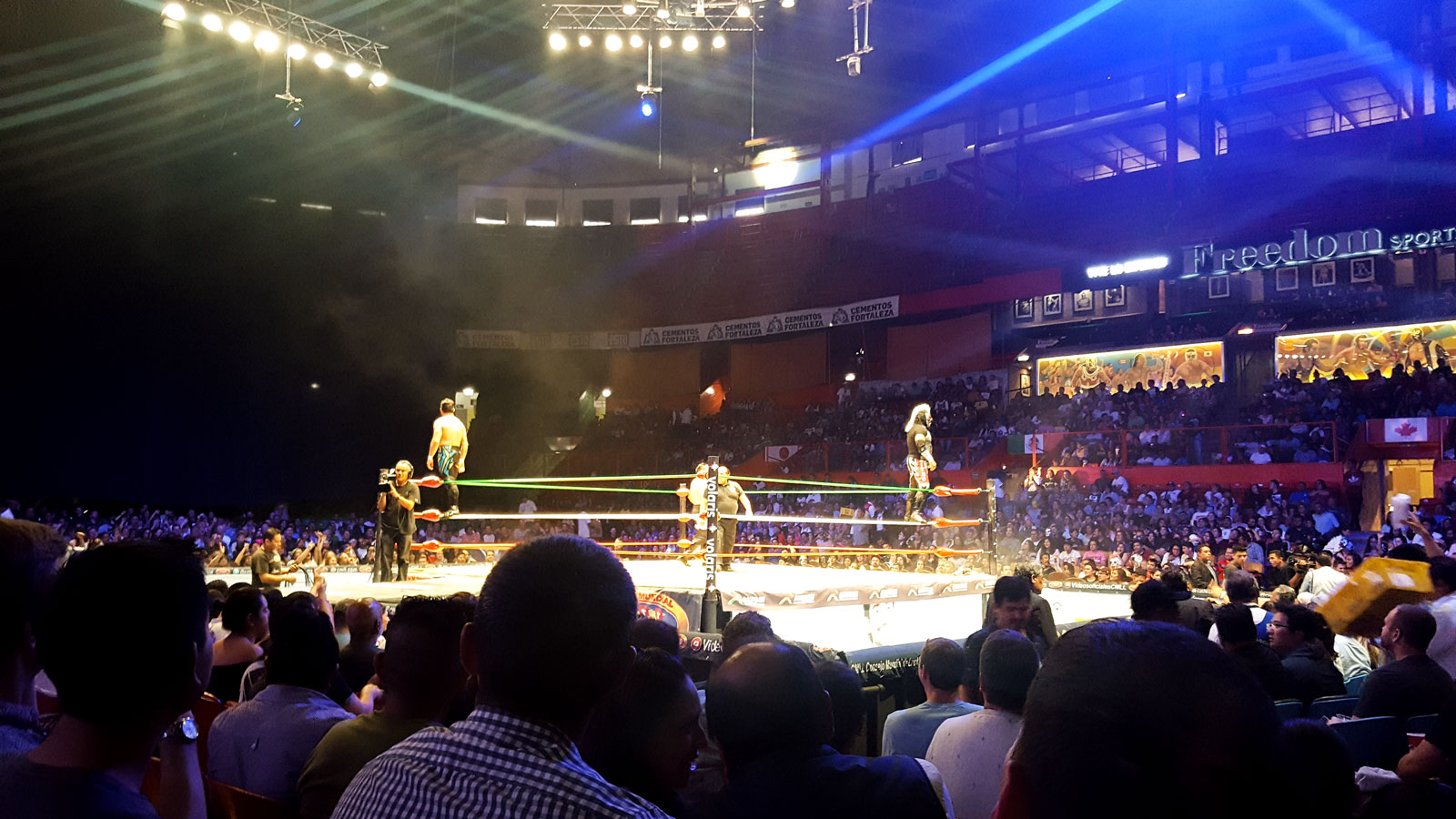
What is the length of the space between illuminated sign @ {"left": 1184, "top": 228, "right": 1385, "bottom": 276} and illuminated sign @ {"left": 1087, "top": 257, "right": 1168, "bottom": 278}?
1.58 feet

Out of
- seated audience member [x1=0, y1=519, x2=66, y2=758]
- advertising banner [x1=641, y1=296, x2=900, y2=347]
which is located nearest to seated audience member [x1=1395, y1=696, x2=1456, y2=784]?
seated audience member [x1=0, y1=519, x2=66, y2=758]

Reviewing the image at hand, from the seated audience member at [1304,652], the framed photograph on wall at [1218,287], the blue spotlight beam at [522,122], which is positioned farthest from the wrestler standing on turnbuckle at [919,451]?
the framed photograph on wall at [1218,287]

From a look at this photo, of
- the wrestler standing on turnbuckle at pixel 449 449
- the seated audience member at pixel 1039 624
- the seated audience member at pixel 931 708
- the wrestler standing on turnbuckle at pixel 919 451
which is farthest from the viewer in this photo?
the wrestler standing on turnbuckle at pixel 919 451

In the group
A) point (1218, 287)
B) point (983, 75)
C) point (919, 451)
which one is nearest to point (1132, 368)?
point (1218, 287)

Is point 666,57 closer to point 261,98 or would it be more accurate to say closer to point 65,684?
point 261,98

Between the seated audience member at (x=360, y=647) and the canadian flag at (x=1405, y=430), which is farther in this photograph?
the canadian flag at (x=1405, y=430)

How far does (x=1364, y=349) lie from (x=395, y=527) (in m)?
19.2

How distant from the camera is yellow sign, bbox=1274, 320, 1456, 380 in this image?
17.5 metres

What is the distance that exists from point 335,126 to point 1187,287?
60.1 ft

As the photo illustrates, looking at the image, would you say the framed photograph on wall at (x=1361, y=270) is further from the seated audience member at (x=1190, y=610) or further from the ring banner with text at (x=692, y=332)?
the seated audience member at (x=1190, y=610)

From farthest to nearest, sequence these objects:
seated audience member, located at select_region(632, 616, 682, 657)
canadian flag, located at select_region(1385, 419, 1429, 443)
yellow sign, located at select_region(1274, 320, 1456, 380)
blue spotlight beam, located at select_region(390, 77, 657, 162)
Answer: blue spotlight beam, located at select_region(390, 77, 657, 162) < yellow sign, located at select_region(1274, 320, 1456, 380) < canadian flag, located at select_region(1385, 419, 1429, 443) < seated audience member, located at select_region(632, 616, 682, 657)

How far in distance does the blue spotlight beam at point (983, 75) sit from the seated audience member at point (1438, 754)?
18.5 metres

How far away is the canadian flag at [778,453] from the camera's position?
2130 cm

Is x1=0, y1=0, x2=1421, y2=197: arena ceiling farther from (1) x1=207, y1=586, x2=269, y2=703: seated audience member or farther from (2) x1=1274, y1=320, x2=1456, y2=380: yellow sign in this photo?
(1) x1=207, y1=586, x2=269, y2=703: seated audience member
